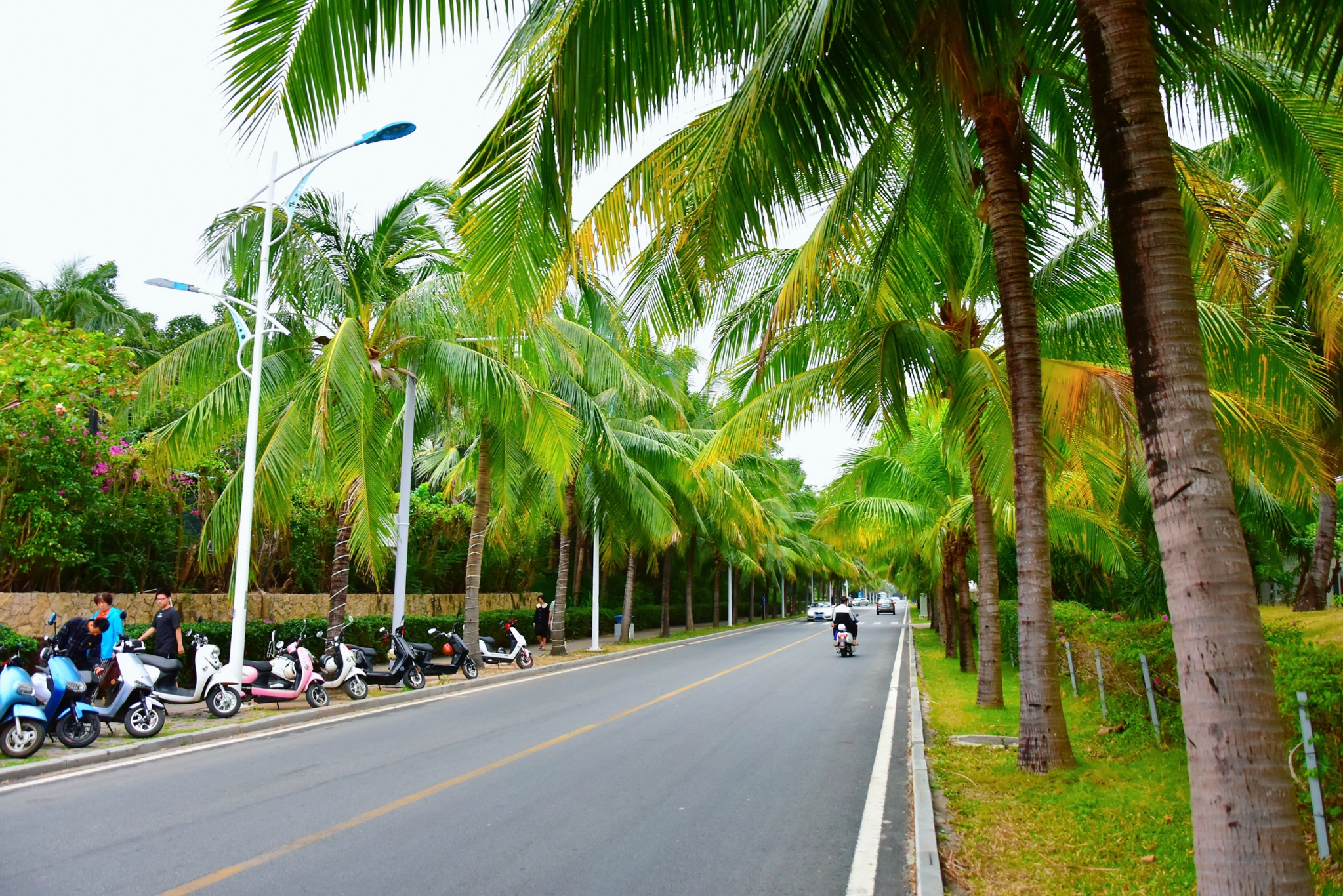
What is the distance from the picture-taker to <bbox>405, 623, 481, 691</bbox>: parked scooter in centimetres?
1541

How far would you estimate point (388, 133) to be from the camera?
11.7m

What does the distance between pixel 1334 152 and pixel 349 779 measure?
9571 mm

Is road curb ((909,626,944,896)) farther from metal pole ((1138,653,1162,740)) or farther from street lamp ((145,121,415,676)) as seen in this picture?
street lamp ((145,121,415,676))

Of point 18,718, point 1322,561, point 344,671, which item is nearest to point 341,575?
point 344,671

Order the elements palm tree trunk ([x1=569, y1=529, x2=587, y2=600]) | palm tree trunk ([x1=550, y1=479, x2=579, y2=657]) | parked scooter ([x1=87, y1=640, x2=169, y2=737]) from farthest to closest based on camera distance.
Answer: palm tree trunk ([x1=569, y1=529, x2=587, y2=600]) < palm tree trunk ([x1=550, y1=479, x2=579, y2=657]) < parked scooter ([x1=87, y1=640, x2=169, y2=737])

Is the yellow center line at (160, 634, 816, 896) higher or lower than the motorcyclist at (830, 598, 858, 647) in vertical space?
lower

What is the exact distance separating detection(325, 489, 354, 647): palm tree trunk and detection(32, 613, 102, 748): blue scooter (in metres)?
6.14

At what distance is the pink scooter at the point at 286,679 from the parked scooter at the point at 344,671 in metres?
0.28

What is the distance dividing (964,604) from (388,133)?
14.8 metres

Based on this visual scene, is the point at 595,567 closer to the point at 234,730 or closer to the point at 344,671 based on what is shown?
the point at 344,671

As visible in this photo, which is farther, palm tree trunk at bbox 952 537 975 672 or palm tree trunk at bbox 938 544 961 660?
palm tree trunk at bbox 938 544 961 660

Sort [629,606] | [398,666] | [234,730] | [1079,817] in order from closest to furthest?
[1079,817] → [234,730] → [398,666] → [629,606]

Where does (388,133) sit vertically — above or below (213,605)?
above

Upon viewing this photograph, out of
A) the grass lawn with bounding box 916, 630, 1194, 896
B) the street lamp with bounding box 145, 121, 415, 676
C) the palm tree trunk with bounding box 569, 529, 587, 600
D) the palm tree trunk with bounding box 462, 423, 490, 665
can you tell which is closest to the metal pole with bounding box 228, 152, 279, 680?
the street lamp with bounding box 145, 121, 415, 676
